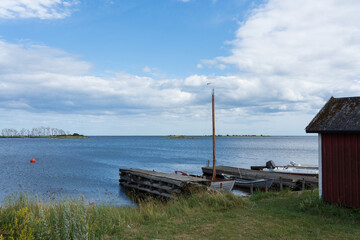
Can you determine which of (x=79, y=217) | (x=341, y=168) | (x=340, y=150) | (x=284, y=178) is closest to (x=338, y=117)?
(x=340, y=150)

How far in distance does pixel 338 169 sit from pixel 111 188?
23658mm

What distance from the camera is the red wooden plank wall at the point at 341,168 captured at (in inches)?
430

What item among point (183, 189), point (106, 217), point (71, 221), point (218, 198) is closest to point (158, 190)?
point (183, 189)

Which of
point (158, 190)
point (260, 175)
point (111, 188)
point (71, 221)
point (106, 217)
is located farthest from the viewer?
point (111, 188)

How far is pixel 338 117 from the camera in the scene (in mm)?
11898

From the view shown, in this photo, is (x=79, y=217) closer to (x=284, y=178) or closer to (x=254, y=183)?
(x=254, y=183)

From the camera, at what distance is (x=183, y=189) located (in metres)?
20.0

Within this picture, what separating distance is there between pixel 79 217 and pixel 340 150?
378 inches

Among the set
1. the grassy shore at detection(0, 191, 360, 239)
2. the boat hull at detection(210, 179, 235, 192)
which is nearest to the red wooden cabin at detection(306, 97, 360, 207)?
the grassy shore at detection(0, 191, 360, 239)

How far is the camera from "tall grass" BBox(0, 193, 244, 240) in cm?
787

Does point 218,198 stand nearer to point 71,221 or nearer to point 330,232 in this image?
point 330,232

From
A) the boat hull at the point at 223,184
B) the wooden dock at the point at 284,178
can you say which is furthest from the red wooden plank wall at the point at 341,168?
the wooden dock at the point at 284,178

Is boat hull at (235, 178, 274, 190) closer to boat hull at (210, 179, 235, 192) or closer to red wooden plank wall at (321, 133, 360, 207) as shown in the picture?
boat hull at (210, 179, 235, 192)

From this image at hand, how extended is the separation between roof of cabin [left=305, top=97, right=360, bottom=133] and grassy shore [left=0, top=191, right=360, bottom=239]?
2983mm
